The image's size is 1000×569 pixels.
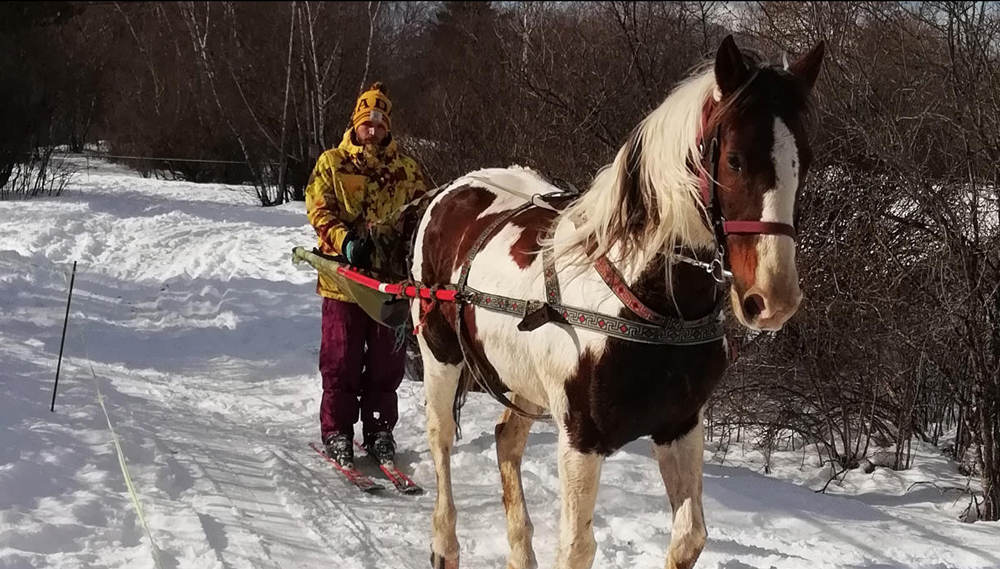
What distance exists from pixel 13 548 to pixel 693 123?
9.08 ft

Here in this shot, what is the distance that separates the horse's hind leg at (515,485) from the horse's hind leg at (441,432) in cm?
24

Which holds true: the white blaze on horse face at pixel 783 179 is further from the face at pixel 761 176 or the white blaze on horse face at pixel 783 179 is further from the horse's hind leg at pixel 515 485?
the horse's hind leg at pixel 515 485

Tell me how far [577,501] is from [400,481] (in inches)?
75.7

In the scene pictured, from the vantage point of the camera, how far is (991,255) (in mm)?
3768

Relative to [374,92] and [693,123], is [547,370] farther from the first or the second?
[374,92]

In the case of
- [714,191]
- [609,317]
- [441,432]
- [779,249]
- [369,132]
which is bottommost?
[441,432]

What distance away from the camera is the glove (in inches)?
157

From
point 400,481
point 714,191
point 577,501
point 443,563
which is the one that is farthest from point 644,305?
point 400,481

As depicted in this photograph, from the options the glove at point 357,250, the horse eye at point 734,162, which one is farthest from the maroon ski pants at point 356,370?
the horse eye at point 734,162

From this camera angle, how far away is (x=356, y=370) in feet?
15.1

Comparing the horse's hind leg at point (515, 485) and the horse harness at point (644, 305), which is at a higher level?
the horse harness at point (644, 305)

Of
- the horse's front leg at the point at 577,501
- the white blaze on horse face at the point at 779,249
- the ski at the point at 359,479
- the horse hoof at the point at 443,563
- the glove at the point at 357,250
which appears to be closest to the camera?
the white blaze on horse face at the point at 779,249

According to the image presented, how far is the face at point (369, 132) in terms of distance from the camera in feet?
13.9

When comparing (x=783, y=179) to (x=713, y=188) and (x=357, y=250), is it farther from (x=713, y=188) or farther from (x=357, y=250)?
(x=357, y=250)
